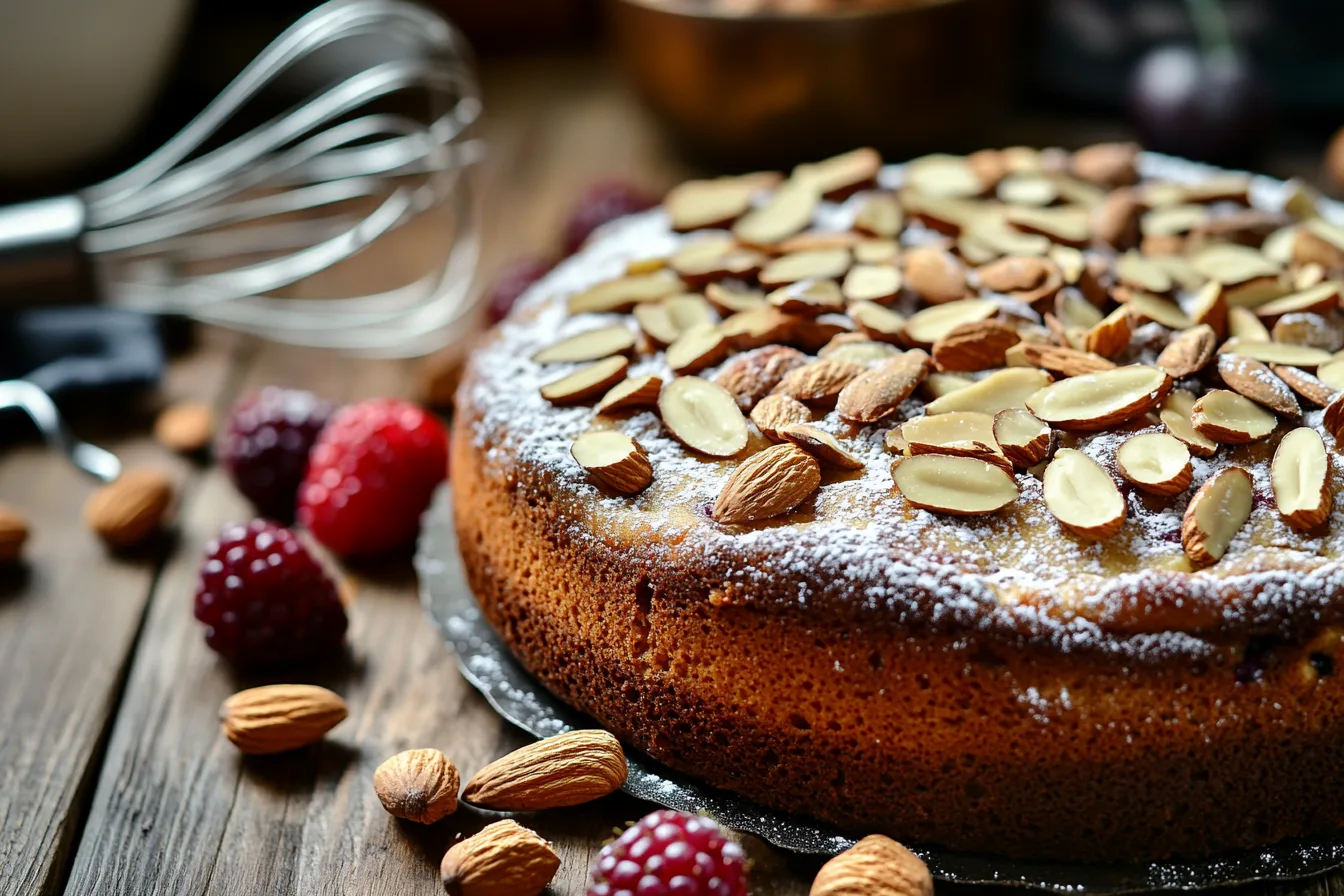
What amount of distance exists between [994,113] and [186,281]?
115 centimetres

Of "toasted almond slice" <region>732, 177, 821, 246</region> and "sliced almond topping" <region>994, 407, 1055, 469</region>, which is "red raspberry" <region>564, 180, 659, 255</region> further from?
"sliced almond topping" <region>994, 407, 1055, 469</region>

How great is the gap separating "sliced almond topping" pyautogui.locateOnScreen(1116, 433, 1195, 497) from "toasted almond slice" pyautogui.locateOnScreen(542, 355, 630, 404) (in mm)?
390

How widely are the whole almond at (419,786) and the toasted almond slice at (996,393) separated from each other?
442 millimetres

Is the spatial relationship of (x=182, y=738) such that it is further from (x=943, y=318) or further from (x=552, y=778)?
(x=943, y=318)

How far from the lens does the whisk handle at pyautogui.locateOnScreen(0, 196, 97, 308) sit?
4.68 ft

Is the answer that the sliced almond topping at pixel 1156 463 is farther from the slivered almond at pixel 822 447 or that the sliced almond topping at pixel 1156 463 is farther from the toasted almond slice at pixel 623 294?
the toasted almond slice at pixel 623 294

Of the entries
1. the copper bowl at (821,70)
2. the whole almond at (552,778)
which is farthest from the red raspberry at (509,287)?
the whole almond at (552,778)

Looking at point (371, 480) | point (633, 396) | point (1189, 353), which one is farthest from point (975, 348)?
point (371, 480)

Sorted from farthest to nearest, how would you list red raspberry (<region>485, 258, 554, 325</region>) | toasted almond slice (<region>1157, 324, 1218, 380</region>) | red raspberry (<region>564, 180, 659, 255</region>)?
red raspberry (<region>564, 180, 659, 255</region>)
red raspberry (<region>485, 258, 554, 325</region>)
toasted almond slice (<region>1157, 324, 1218, 380</region>)

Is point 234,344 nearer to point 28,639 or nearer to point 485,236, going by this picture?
point 485,236

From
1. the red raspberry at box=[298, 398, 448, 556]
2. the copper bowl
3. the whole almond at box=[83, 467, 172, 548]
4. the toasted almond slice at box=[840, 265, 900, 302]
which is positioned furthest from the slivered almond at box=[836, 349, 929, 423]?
the copper bowl

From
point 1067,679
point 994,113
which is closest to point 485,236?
point 994,113

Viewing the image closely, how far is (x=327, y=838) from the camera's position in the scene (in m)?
0.94

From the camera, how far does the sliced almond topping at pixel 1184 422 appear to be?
927 mm
